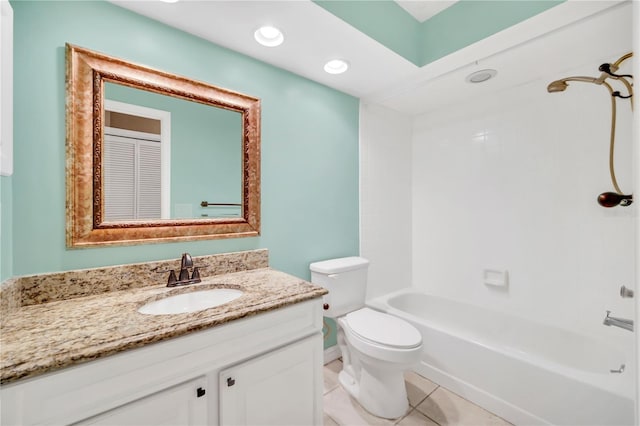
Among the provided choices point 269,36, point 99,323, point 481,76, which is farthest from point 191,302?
point 481,76

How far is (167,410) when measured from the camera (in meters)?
0.85

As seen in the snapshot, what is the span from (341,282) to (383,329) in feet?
1.34

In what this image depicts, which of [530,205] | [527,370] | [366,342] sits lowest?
[527,370]

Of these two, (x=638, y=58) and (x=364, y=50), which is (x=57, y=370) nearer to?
(x=638, y=58)

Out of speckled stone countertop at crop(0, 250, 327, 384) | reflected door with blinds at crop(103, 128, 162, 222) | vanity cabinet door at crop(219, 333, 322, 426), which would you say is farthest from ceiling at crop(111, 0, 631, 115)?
vanity cabinet door at crop(219, 333, 322, 426)

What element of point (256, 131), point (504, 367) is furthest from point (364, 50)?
point (504, 367)

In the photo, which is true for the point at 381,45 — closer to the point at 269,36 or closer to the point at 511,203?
the point at 269,36

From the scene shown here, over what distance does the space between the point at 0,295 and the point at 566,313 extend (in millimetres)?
2919

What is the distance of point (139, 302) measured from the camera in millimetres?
1078

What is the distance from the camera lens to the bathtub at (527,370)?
49.4 inches

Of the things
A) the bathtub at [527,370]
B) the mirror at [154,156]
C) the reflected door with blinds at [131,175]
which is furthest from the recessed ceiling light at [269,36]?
the bathtub at [527,370]

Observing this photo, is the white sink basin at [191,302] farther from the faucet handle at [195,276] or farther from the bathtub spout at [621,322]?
the bathtub spout at [621,322]

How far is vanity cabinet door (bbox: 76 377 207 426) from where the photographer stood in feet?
2.54

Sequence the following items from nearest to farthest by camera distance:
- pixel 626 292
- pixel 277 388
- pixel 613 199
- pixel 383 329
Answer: pixel 626 292 → pixel 277 388 → pixel 613 199 → pixel 383 329
